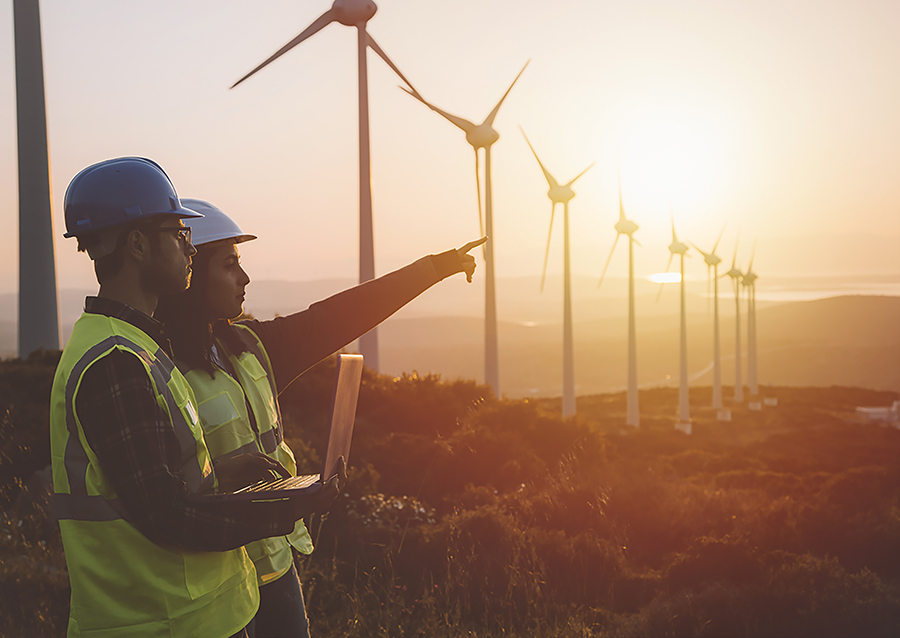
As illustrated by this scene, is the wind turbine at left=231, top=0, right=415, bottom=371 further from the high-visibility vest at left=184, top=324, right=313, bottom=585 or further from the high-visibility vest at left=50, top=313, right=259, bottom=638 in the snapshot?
the high-visibility vest at left=50, top=313, right=259, bottom=638

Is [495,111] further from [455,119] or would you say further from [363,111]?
[363,111]

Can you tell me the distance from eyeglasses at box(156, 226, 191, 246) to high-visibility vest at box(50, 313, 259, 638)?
32cm

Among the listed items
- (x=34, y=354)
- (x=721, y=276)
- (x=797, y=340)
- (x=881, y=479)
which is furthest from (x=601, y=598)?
(x=797, y=340)

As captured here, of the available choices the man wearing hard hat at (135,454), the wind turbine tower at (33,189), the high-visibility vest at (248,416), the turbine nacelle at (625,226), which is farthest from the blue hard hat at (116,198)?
the turbine nacelle at (625,226)

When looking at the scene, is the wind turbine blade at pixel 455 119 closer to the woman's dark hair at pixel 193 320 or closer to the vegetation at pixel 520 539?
the vegetation at pixel 520 539

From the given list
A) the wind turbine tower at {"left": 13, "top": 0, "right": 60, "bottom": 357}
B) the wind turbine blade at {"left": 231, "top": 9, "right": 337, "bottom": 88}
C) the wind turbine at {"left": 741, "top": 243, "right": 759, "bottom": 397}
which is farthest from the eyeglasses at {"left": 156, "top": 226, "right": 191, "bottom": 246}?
the wind turbine at {"left": 741, "top": 243, "right": 759, "bottom": 397}

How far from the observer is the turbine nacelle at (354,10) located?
28.4 metres

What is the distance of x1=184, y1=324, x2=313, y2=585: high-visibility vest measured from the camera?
2477mm

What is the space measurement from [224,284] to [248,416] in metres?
0.52

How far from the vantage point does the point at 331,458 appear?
2.23 m

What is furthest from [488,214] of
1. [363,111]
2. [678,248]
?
[678,248]

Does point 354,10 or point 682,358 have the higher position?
point 354,10

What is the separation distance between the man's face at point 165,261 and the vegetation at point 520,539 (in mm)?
3785

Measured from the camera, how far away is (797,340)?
186m
